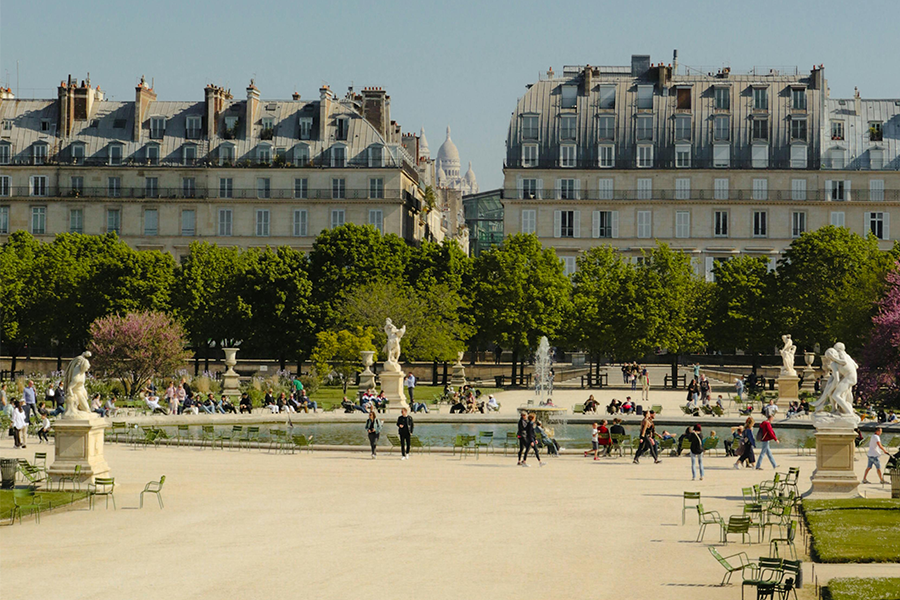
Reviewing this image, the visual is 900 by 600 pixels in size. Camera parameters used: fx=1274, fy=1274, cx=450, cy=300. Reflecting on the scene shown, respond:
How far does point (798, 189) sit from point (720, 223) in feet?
16.1

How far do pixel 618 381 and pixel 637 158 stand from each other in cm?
Answer: 1716

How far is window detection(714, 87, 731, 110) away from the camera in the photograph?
76.2 meters

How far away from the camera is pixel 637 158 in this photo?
76.0m

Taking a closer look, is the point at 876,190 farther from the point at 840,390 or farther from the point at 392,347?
the point at 840,390

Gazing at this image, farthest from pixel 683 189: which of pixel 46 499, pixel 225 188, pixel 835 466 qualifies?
pixel 46 499

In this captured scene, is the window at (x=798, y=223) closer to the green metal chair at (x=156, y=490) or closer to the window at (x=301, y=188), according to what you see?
the window at (x=301, y=188)

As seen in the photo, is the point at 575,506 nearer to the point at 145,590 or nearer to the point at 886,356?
the point at 145,590

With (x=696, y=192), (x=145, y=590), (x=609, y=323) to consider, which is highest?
(x=696, y=192)

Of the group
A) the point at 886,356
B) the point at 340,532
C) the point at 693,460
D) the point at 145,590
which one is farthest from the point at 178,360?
the point at 145,590

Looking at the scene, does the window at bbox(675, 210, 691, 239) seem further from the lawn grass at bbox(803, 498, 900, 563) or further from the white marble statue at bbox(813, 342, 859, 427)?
the lawn grass at bbox(803, 498, 900, 563)

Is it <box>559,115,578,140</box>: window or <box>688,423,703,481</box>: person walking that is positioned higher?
<box>559,115,578,140</box>: window

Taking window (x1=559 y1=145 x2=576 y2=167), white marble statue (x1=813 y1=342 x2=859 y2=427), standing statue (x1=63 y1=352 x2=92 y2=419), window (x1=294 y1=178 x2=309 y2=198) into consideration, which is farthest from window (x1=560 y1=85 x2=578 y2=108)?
standing statue (x1=63 y1=352 x2=92 y2=419)

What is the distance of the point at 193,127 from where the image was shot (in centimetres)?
7631

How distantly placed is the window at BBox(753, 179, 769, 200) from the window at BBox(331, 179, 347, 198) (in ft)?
79.2
